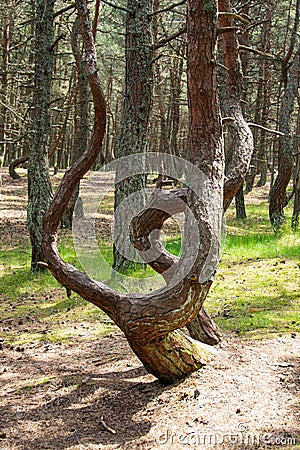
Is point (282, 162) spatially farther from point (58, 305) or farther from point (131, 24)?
point (58, 305)

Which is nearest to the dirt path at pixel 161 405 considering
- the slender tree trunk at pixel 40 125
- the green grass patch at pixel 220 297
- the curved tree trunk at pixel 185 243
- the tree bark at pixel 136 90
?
the curved tree trunk at pixel 185 243

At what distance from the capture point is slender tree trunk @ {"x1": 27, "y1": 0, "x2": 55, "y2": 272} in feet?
34.9

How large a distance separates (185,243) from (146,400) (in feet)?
4.69

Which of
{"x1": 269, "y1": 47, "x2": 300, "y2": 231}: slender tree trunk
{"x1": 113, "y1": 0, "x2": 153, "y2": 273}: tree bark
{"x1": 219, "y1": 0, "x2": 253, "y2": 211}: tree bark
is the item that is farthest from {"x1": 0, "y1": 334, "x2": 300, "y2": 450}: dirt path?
{"x1": 269, "y1": 47, "x2": 300, "y2": 231}: slender tree trunk

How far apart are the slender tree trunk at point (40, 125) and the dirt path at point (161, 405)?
16.0ft

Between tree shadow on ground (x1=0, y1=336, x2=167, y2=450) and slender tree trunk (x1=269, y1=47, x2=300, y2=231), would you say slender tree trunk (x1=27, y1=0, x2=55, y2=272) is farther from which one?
slender tree trunk (x1=269, y1=47, x2=300, y2=231)

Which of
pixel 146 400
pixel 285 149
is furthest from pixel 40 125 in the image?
pixel 146 400

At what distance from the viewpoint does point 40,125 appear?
10.7 meters

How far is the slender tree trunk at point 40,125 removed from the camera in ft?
34.9

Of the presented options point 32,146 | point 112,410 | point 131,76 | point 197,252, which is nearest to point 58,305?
point 32,146

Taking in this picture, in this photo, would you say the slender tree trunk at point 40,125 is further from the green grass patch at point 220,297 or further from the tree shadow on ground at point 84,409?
the tree shadow on ground at point 84,409

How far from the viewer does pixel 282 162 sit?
14633mm

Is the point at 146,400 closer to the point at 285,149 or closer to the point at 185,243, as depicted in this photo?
the point at 185,243

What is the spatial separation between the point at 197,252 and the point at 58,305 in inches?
217
